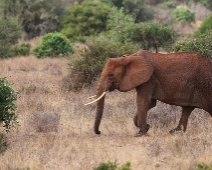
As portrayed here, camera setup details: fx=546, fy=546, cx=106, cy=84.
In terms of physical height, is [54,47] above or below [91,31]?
above

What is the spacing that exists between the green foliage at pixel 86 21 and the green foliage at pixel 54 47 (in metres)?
5.30

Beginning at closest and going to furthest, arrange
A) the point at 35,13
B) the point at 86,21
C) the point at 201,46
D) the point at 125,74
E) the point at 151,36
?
the point at 125,74 < the point at 201,46 < the point at 151,36 < the point at 86,21 < the point at 35,13

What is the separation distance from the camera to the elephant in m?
9.74

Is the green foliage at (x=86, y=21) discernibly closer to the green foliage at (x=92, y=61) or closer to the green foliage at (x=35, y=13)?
the green foliage at (x=35, y=13)

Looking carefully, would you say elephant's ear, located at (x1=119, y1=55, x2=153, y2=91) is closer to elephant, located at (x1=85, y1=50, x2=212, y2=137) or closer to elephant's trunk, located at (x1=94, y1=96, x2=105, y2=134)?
elephant, located at (x1=85, y1=50, x2=212, y2=137)

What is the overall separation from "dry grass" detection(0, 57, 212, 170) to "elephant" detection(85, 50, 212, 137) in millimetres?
506

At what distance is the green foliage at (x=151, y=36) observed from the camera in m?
19.0

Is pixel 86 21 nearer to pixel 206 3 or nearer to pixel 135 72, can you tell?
pixel 135 72

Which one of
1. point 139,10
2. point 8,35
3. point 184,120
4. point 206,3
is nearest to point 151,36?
point 8,35

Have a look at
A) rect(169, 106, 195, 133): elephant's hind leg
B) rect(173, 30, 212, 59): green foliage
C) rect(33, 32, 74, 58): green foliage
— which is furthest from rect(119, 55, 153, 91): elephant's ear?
rect(33, 32, 74, 58): green foliage

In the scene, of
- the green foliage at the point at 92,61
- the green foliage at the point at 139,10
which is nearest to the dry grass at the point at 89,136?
the green foliage at the point at 92,61

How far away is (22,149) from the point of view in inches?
339

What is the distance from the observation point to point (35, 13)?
28016mm

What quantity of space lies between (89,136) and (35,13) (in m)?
19.2
